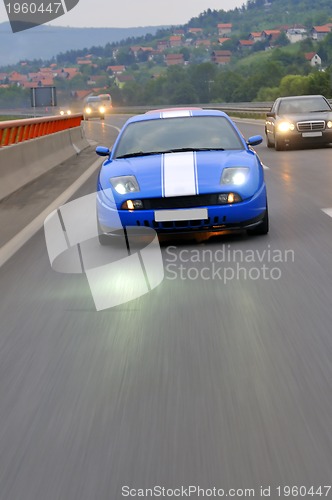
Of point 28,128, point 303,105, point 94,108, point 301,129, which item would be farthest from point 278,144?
point 94,108

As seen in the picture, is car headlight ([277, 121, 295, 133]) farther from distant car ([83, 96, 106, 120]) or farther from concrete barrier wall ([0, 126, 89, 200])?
distant car ([83, 96, 106, 120])

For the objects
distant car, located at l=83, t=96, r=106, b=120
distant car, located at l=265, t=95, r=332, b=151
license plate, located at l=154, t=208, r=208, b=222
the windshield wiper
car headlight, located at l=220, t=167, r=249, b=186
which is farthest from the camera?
distant car, located at l=83, t=96, r=106, b=120

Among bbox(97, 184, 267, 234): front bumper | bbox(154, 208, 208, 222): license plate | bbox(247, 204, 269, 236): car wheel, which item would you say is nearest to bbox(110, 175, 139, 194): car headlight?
bbox(97, 184, 267, 234): front bumper

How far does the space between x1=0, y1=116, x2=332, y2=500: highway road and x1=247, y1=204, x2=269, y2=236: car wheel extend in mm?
1085

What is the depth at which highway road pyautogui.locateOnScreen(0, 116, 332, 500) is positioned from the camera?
3.64 m

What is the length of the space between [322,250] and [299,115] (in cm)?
1762

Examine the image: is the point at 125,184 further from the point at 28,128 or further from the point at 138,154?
the point at 28,128

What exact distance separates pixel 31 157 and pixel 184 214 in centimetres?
1076

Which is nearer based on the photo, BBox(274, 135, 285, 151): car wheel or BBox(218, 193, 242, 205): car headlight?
BBox(218, 193, 242, 205): car headlight

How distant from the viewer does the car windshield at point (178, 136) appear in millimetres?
10672

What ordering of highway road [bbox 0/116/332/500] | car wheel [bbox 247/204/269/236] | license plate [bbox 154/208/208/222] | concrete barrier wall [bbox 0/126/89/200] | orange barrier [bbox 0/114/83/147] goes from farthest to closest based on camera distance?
orange barrier [bbox 0/114/83/147] → concrete barrier wall [bbox 0/126/89/200] → car wheel [bbox 247/204/269/236] → license plate [bbox 154/208/208/222] → highway road [bbox 0/116/332/500]

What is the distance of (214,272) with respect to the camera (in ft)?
26.6

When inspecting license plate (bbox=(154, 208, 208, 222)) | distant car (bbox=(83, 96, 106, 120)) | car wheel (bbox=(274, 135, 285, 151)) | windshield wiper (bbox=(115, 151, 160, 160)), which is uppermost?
windshield wiper (bbox=(115, 151, 160, 160))

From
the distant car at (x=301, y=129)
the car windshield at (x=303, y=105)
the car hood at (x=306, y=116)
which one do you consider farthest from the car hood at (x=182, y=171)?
the car windshield at (x=303, y=105)
